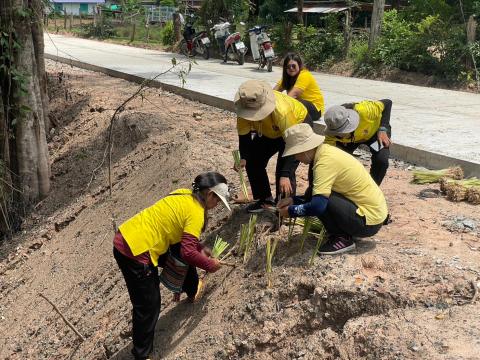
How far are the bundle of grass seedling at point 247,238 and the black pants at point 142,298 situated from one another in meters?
0.73

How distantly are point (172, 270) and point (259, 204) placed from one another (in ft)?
3.95

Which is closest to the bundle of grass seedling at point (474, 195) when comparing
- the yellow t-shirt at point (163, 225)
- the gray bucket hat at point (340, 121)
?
the gray bucket hat at point (340, 121)

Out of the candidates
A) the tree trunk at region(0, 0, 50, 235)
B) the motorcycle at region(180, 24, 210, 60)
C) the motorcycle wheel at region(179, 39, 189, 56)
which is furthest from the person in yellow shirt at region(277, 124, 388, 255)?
the motorcycle wheel at region(179, 39, 189, 56)

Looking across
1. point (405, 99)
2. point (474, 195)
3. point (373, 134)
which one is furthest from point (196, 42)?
point (474, 195)

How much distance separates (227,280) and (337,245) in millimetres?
895

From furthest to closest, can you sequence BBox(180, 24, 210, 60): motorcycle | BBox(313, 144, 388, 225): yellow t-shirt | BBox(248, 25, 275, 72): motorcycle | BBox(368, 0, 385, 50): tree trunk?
BBox(180, 24, 210, 60): motorcycle → BBox(248, 25, 275, 72): motorcycle → BBox(368, 0, 385, 50): tree trunk → BBox(313, 144, 388, 225): yellow t-shirt

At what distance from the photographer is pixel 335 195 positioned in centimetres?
386

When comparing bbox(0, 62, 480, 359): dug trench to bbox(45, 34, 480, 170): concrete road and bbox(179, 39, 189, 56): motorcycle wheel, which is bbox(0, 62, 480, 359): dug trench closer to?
bbox(45, 34, 480, 170): concrete road

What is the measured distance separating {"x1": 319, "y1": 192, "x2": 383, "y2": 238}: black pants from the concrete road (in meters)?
2.66

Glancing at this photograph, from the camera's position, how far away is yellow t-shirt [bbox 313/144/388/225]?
370cm

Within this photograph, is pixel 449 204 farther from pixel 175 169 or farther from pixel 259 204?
pixel 175 169

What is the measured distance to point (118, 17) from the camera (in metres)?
34.2

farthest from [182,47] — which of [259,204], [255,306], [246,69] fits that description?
[255,306]

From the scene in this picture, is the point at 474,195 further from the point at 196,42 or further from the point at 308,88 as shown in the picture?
the point at 196,42
